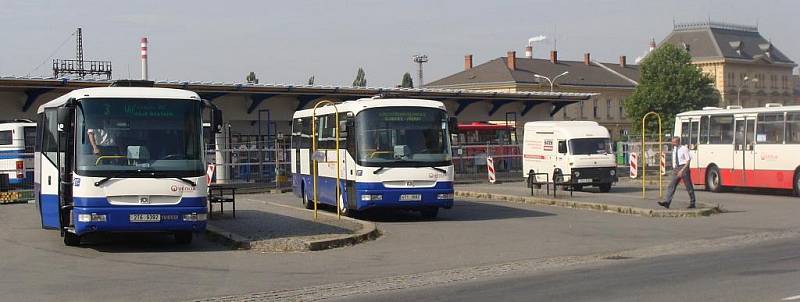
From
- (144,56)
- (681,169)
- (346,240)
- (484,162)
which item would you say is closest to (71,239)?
(346,240)

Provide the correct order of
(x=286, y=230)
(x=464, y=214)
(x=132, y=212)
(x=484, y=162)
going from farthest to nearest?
(x=484, y=162)
(x=464, y=214)
(x=286, y=230)
(x=132, y=212)

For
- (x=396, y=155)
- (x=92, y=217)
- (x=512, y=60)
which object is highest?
(x=512, y=60)

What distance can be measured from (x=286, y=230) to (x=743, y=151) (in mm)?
18486

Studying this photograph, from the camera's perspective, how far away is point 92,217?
15.6 m

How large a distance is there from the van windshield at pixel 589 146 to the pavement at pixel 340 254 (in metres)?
10.6

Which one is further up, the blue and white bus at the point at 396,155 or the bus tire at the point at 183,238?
the blue and white bus at the point at 396,155

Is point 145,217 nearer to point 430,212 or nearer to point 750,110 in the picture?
point 430,212

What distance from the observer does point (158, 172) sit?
1593 cm

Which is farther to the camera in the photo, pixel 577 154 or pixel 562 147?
pixel 562 147

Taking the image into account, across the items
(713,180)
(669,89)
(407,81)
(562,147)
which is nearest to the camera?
(713,180)

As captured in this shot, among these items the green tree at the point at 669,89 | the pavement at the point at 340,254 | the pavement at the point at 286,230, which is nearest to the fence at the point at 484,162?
the pavement at the point at 340,254

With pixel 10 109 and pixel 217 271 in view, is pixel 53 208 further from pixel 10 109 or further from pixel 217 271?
pixel 10 109

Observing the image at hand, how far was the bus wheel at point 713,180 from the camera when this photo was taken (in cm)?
3322

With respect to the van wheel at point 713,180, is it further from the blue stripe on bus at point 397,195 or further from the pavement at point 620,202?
the blue stripe on bus at point 397,195
